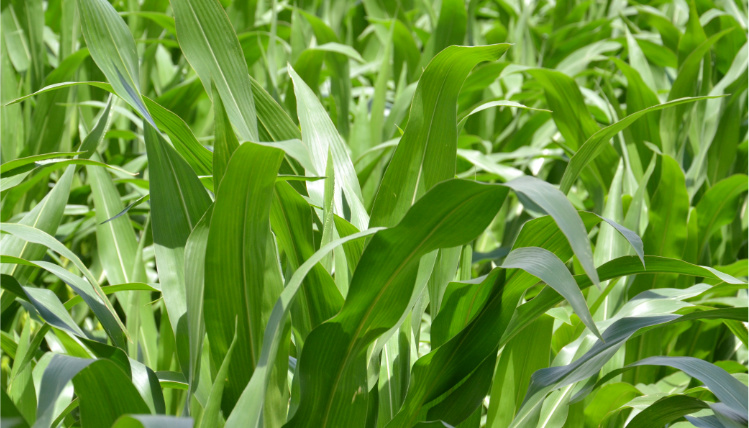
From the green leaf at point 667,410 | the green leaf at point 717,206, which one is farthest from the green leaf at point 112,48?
the green leaf at point 717,206

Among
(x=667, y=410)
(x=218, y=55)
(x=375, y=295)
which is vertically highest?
(x=218, y=55)

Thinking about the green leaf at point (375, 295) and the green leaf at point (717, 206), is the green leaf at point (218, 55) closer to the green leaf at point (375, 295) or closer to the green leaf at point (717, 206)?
the green leaf at point (375, 295)

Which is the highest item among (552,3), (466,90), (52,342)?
(552,3)

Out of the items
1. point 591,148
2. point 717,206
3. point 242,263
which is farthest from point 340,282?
point 717,206

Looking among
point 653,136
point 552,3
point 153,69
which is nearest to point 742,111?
point 653,136

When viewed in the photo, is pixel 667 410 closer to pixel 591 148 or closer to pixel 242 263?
pixel 591 148

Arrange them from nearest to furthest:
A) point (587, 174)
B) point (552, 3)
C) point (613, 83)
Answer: point (587, 174) < point (613, 83) < point (552, 3)

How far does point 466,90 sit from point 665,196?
0.38 metres

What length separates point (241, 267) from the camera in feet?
1.45

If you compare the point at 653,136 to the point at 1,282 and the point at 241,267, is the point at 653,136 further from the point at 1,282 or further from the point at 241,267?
the point at 1,282

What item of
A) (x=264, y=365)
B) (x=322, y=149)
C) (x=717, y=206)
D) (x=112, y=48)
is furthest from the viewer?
(x=717, y=206)

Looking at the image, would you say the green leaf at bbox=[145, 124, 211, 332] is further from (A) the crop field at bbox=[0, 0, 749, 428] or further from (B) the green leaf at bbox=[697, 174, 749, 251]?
(B) the green leaf at bbox=[697, 174, 749, 251]

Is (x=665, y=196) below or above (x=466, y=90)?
below

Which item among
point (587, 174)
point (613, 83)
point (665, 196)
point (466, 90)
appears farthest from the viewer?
point (613, 83)
